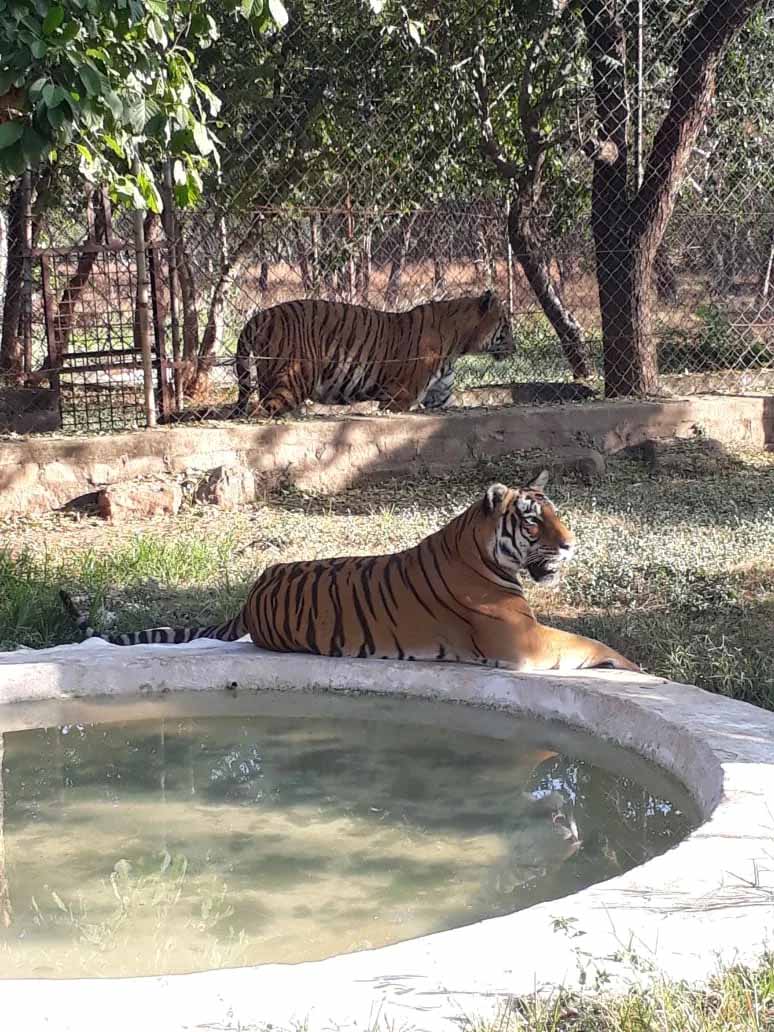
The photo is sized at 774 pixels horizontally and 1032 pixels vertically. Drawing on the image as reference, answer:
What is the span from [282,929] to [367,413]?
22.5 feet

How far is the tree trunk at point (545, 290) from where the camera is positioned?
10.4 metres

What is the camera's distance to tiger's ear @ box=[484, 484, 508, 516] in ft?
18.3

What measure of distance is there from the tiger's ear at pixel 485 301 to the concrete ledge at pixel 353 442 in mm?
1012

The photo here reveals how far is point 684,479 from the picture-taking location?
9555 millimetres

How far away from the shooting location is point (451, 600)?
5.54 m

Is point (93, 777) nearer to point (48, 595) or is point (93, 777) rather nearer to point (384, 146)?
point (48, 595)

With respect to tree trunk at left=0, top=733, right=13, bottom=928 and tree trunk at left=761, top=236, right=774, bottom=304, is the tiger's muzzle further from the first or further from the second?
tree trunk at left=761, top=236, right=774, bottom=304

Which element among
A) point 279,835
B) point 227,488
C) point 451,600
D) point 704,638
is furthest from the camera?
point 227,488

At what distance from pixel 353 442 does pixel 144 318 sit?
158cm

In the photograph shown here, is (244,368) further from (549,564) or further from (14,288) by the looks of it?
(549,564)

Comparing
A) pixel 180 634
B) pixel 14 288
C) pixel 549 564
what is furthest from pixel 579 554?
pixel 14 288

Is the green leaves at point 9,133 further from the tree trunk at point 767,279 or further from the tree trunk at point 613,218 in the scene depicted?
the tree trunk at point 767,279

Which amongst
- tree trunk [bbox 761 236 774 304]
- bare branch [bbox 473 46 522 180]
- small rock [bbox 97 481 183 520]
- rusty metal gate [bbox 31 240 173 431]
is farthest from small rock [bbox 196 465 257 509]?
tree trunk [bbox 761 236 774 304]

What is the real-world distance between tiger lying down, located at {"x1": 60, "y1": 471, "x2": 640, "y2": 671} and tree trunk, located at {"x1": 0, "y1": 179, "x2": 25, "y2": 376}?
16.8ft
